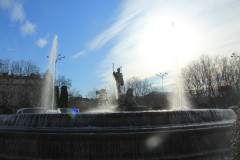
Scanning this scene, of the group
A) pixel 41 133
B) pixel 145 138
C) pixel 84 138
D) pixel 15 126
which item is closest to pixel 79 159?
pixel 84 138

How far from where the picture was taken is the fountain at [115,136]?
37.8 feet

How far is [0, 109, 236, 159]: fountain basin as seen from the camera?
453 inches

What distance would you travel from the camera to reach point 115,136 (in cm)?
1139

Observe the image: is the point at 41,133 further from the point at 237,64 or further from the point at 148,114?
the point at 237,64

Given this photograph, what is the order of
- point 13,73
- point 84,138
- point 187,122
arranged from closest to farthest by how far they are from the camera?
point 84,138 → point 187,122 → point 13,73

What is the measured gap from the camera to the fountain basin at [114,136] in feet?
37.8

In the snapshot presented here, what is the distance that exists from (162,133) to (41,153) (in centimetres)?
421

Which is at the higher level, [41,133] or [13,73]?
[13,73]

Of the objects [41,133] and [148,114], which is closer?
[41,133]

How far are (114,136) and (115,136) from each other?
32mm

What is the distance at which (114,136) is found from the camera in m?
11.4

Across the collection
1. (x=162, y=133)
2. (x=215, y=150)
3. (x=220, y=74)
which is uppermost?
(x=220, y=74)

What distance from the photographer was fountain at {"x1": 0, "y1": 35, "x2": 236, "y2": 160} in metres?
11.5

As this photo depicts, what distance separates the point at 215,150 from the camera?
44.8ft
